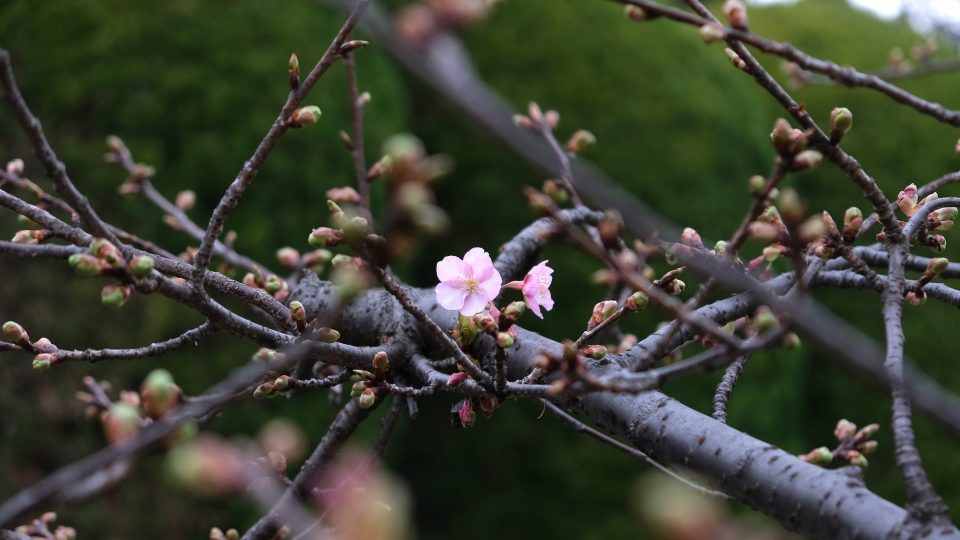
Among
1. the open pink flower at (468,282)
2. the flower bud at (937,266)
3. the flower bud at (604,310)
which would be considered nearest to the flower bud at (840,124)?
the flower bud at (937,266)

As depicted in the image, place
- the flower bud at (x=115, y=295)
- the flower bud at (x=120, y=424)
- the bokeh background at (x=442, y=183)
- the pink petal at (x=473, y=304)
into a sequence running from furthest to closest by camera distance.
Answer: the bokeh background at (x=442, y=183), the pink petal at (x=473, y=304), the flower bud at (x=115, y=295), the flower bud at (x=120, y=424)

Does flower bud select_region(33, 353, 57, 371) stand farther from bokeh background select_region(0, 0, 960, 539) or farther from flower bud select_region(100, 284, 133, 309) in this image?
bokeh background select_region(0, 0, 960, 539)

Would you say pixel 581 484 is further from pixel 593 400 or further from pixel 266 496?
pixel 266 496

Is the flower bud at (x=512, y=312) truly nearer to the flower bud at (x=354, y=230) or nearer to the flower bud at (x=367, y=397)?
the flower bud at (x=367, y=397)

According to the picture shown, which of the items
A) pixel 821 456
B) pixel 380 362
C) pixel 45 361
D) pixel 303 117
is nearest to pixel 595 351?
pixel 380 362

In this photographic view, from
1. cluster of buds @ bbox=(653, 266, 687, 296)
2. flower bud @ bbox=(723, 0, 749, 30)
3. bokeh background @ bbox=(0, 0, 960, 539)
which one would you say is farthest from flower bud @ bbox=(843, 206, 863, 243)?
bokeh background @ bbox=(0, 0, 960, 539)

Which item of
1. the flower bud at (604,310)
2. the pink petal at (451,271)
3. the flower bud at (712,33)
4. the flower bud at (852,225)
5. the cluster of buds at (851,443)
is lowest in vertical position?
the pink petal at (451,271)

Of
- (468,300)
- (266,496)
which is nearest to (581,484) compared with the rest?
(468,300)
